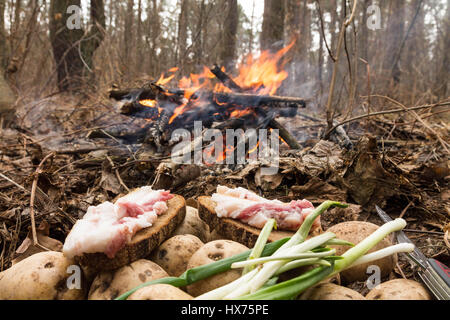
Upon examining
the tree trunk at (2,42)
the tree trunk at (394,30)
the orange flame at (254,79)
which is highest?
the tree trunk at (394,30)

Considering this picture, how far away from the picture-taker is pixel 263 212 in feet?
6.68

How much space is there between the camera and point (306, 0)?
15695mm

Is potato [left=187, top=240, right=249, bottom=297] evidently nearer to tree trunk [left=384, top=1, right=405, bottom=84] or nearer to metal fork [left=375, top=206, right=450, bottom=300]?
metal fork [left=375, top=206, right=450, bottom=300]

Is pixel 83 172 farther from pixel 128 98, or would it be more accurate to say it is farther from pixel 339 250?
pixel 339 250

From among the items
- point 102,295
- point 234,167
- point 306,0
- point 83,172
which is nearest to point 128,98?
point 83,172

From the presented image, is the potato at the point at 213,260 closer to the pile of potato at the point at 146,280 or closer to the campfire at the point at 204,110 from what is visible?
the pile of potato at the point at 146,280

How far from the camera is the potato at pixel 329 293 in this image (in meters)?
1.40

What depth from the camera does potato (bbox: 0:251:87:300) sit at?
1.54 meters

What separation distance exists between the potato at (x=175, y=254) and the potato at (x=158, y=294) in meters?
0.46

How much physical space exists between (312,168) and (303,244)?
205cm

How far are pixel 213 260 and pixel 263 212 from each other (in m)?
0.51

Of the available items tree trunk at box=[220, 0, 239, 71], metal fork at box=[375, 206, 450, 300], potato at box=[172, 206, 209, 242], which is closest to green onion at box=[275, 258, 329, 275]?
metal fork at box=[375, 206, 450, 300]

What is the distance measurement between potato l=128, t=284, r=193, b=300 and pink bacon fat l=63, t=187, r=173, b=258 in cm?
37

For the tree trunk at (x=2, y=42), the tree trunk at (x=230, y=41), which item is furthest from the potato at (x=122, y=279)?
the tree trunk at (x=230, y=41)
